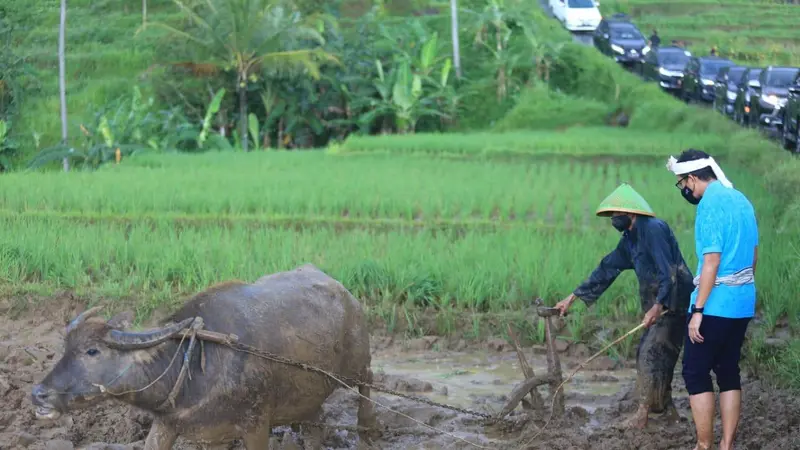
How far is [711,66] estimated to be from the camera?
23.2m

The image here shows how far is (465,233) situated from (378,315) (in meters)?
2.73

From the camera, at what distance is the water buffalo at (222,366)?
4305mm

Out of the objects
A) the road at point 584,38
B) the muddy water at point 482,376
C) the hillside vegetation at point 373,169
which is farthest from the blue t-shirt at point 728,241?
the road at point 584,38

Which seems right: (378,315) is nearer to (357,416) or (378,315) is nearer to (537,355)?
(537,355)

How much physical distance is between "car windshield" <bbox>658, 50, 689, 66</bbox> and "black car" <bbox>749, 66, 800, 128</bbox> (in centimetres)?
709

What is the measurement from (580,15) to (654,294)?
29.4 m

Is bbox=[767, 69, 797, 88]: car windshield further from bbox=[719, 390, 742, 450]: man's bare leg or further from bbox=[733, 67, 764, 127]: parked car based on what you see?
bbox=[719, 390, 742, 450]: man's bare leg

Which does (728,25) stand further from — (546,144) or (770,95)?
(546,144)

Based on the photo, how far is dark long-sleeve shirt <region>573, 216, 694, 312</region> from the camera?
552cm

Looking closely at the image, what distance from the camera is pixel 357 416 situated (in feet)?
19.0

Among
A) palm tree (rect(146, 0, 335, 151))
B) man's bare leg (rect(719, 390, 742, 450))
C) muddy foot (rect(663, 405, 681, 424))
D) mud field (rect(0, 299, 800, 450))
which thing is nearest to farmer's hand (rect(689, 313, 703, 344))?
man's bare leg (rect(719, 390, 742, 450))

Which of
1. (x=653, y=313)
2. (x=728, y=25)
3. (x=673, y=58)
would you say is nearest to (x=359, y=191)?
(x=653, y=313)

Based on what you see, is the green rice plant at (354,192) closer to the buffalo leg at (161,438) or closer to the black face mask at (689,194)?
the black face mask at (689,194)

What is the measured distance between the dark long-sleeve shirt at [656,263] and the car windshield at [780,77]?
526 inches
